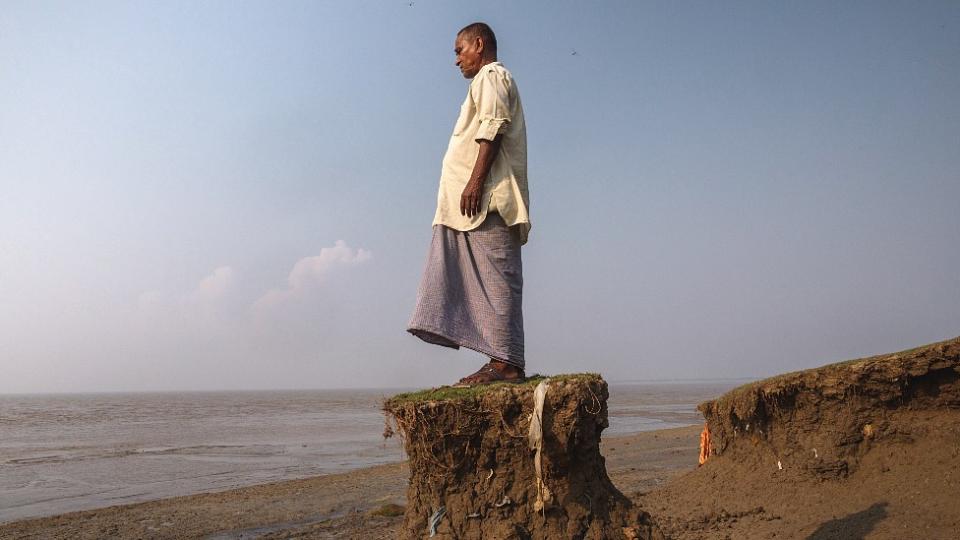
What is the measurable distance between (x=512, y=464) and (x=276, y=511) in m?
7.58

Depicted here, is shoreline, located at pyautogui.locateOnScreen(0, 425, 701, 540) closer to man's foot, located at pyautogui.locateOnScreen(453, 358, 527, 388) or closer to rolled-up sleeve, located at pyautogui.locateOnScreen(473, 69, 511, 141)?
man's foot, located at pyautogui.locateOnScreen(453, 358, 527, 388)

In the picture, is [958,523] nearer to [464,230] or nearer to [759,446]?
[759,446]

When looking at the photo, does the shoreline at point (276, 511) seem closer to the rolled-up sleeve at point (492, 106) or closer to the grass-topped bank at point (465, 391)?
the grass-topped bank at point (465, 391)

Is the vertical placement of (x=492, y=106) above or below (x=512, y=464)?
above

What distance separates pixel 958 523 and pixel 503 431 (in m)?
3.38

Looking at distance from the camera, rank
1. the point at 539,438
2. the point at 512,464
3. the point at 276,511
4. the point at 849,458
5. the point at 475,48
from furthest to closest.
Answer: the point at 276,511
the point at 849,458
the point at 475,48
the point at 512,464
the point at 539,438

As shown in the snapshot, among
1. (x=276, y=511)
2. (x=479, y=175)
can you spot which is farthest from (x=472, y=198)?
(x=276, y=511)

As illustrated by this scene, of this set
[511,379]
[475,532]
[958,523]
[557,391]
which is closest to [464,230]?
[511,379]

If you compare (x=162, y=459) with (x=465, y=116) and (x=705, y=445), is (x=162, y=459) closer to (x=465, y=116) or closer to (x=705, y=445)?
(x=705, y=445)

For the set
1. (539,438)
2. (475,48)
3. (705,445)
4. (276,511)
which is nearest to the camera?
(539,438)

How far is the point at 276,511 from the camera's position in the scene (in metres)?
9.52

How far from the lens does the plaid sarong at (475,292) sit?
3.47 m

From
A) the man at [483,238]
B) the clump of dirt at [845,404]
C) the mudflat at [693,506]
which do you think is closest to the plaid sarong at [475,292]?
the man at [483,238]

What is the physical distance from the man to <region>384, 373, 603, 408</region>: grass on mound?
15 centimetres
